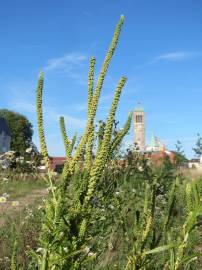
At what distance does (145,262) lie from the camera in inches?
64.1

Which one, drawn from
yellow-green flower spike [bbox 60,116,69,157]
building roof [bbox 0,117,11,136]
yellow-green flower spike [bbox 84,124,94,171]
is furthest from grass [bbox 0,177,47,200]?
building roof [bbox 0,117,11,136]

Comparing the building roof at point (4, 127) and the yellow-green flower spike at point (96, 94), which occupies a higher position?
the building roof at point (4, 127)

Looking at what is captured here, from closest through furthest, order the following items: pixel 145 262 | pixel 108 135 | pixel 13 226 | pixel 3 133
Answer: pixel 108 135 < pixel 145 262 < pixel 13 226 < pixel 3 133

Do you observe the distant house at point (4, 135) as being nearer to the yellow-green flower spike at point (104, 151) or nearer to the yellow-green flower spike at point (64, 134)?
the yellow-green flower spike at point (64, 134)

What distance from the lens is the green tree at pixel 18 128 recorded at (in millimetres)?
80875

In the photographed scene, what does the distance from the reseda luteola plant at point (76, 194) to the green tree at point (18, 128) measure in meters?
77.8

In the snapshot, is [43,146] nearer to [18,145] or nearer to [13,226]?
[13,226]

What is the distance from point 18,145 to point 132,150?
222ft

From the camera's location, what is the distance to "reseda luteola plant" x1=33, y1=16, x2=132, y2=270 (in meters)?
1.40

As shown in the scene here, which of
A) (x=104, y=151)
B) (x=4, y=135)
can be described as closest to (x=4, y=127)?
(x=4, y=135)

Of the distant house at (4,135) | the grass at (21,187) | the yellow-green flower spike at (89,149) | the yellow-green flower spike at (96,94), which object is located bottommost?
the grass at (21,187)

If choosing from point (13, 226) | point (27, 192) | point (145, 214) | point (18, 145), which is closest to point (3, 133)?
point (18, 145)

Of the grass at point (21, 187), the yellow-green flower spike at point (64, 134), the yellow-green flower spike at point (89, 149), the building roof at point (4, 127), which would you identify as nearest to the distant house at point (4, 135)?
the building roof at point (4, 127)

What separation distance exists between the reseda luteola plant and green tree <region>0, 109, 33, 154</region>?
7781cm
